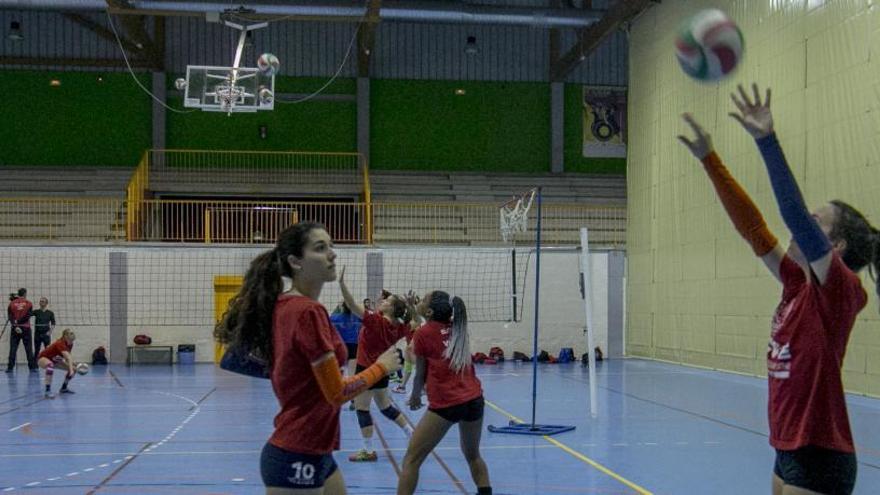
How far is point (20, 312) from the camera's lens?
2078 centimetres

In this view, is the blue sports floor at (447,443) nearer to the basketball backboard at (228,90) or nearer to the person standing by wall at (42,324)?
the person standing by wall at (42,324)

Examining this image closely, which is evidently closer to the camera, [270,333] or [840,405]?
[840,405]

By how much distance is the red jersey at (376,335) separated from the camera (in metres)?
9.44

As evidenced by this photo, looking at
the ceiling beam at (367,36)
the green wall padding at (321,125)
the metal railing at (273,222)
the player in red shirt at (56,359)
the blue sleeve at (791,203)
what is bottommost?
the player in red shirt at (56,359)

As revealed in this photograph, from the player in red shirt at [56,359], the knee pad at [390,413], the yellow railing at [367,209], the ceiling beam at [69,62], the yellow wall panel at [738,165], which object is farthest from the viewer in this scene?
the ceiling beam at [69,62]

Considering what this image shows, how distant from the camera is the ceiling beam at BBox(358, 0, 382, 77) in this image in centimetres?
2254

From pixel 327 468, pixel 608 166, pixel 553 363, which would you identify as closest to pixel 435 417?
pixel 327 468

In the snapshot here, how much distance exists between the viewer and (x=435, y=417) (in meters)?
6.14

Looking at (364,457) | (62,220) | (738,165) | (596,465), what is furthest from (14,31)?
(596,465)

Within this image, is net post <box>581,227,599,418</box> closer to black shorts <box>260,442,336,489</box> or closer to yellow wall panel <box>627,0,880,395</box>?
yellow wall panel <box>627,0,880,395</box>

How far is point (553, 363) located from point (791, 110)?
9.42 metres

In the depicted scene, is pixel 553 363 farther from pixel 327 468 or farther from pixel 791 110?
pixel 327 468

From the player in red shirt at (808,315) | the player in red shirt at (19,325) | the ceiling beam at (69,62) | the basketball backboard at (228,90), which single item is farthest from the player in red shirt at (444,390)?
the ceiling beam at (69,62)

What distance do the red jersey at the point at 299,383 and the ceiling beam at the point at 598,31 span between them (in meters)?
20.5
